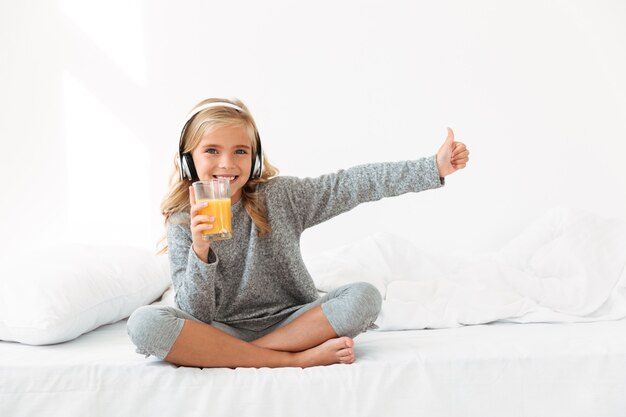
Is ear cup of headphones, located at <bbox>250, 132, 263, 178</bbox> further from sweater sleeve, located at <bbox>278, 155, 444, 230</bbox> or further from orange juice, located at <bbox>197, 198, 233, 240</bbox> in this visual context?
orange juice, located at <bbox>197, 198, 233, 240</bbox>

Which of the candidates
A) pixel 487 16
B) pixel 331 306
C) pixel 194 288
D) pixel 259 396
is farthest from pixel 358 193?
pixel 487 16

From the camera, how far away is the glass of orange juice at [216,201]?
128 centimetres

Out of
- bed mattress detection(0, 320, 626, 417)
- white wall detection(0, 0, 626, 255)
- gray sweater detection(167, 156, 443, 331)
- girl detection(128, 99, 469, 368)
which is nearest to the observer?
bed mattress detection(0, 320, 626, 417)

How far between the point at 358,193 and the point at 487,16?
1.18 m

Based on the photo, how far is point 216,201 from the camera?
50.3 inches

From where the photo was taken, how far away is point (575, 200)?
2.38 meters

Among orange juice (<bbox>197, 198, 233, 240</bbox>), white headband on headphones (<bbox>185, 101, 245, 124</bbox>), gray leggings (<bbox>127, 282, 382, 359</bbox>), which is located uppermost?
white headband on headphones (<bbox>185, 101, 245, 124</bbox>)

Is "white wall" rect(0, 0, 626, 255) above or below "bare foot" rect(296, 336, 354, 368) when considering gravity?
above

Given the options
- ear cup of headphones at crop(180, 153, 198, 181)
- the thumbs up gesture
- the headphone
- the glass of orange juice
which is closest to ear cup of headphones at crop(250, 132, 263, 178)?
the headphone

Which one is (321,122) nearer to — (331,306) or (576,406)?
(331,306)

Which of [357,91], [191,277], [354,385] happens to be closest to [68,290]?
[191,277]

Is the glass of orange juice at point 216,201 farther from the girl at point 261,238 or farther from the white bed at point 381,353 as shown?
the white bed at point 381,353

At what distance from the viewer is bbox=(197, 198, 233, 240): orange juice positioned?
1.28 m

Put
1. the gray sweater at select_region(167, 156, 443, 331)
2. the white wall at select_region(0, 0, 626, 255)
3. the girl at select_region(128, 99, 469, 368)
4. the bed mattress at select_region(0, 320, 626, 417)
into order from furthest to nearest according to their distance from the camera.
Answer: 1. the white wall at select_region(0, 0, 626, 255)
2. the gray sweater at select_region(167, 156, 443, 331)
3. the girl at select_region(128, 99, 469, 368)
4. the bed mattress at select_region(0, 320, 626, 417)
